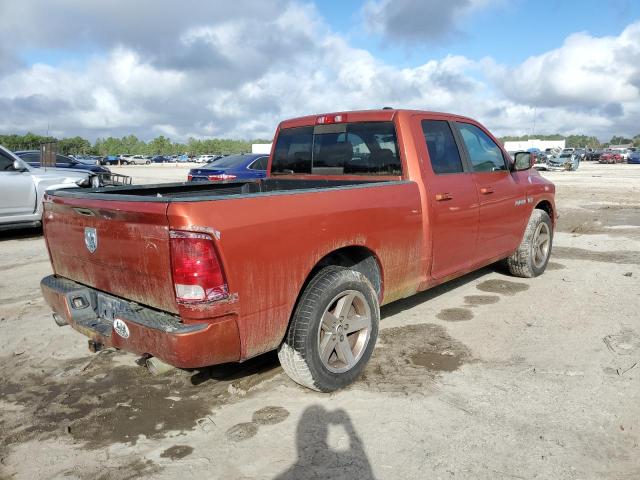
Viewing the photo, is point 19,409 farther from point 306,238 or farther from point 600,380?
point 600,380

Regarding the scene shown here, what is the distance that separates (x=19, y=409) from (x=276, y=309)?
180cm

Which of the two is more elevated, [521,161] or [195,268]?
[521,161]

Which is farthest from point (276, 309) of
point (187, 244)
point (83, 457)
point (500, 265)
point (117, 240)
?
point (500, 265)

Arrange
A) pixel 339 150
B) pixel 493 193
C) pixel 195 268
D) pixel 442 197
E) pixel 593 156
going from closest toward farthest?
1. pixel 195 268
2. pixel 442 197
3. pixel 339 150
4. pixel 493 193
5. pixel 593 156

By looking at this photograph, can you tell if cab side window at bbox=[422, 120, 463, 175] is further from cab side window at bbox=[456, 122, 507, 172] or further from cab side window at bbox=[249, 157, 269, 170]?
cab side window at bbox=[249, 157, 269, 170]

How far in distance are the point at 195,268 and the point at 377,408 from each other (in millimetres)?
1464

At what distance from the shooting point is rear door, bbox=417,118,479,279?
13.8ft

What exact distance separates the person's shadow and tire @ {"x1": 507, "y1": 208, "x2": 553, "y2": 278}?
3.70 meters

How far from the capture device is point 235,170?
38.3 feet

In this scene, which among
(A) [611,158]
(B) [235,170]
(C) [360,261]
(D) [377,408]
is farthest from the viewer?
(A) [611,158]

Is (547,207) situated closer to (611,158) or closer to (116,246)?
(116,246)

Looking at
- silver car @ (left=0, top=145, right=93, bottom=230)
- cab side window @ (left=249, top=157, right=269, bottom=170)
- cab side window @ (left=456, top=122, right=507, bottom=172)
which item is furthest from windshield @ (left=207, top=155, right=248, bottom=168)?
cab side window @ (left=456, top=122, right=507, bottom=172)

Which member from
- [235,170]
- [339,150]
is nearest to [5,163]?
[235,170]

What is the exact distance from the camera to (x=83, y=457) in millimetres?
2732
